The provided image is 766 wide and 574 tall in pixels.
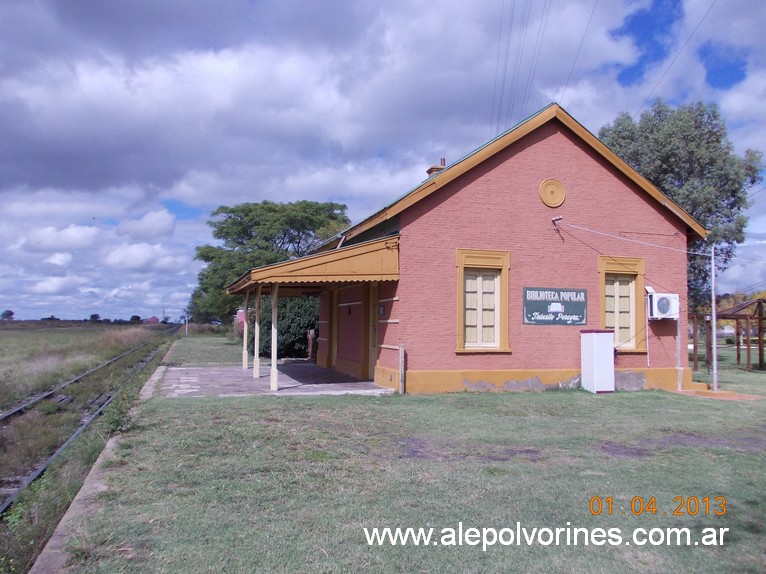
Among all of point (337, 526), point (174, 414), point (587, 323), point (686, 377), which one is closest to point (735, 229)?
point (686, 377)

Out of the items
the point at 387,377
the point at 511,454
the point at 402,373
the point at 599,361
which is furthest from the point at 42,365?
the point at 511,454

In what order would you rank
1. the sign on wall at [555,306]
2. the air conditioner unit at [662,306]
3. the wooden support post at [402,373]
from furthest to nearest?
the air conditioner unit at [662,306] → the sign on wall at [555,306] → the wooden support post at [402,373]

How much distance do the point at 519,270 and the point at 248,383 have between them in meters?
7.00

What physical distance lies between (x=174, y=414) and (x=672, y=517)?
7.85 metres

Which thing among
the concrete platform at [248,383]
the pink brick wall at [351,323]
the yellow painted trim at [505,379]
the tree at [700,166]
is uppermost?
the tree at [700,166]

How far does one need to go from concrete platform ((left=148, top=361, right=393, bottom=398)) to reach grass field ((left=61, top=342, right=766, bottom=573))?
97.9 inches

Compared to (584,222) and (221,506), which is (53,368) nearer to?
(584,222)

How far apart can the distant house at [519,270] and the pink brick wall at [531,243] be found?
0.03 metres

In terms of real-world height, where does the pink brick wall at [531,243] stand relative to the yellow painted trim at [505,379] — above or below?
above

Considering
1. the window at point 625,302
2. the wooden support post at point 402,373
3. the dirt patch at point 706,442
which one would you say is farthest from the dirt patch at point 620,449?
the window at point 625,302

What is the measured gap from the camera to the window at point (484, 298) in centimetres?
1483

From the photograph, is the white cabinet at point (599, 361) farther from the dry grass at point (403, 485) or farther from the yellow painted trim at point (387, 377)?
the yellow painted trim at point (387, 377)
